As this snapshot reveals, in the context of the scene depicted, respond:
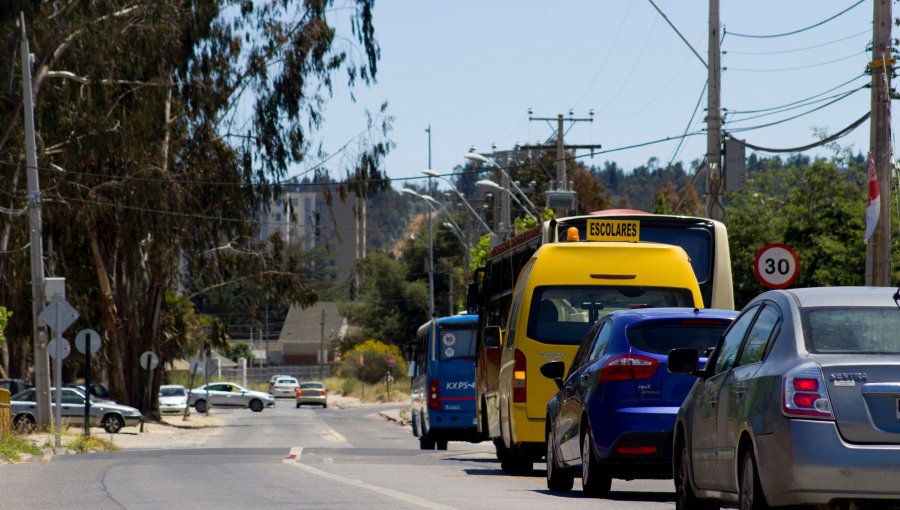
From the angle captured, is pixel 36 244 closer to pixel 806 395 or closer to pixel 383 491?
pixel 383 491

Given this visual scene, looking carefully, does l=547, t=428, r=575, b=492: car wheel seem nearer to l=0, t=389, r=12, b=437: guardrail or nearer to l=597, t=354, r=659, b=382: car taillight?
l=597, t=354, r=659, b=382: car taillight

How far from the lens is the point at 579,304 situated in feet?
52.0

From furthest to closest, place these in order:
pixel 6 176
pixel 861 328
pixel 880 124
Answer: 1. pixel 6 176
2. pixel 880 124
3. pixel 861 328

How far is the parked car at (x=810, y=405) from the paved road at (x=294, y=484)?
3343 millimetres

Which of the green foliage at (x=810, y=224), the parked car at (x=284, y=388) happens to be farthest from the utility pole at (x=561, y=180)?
the parked car at (x=284, y=388)

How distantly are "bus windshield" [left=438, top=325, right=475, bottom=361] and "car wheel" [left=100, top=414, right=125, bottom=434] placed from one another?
1596 centimetres

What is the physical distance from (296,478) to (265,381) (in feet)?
356

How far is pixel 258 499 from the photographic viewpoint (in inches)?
506

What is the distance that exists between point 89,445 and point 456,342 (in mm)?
7296

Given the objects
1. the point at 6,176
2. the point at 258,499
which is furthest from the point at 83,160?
the point at 258,499

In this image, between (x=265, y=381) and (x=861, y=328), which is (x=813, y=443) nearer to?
(x=861, y=328)

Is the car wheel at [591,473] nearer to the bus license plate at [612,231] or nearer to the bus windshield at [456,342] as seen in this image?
the bus license plate at [612,231]

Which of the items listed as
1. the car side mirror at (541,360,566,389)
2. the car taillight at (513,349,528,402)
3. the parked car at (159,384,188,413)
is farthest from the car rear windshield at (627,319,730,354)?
the parked car at (159,384,188,413)

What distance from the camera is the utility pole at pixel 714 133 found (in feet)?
89.6
